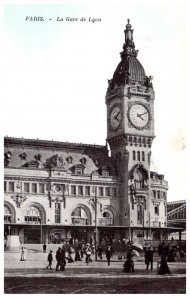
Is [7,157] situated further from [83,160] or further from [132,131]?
[132,131]

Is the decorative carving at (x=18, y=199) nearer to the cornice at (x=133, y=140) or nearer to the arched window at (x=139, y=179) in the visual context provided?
the cornice at (x=133, y=140)

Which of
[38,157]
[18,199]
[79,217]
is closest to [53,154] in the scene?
[38,157]

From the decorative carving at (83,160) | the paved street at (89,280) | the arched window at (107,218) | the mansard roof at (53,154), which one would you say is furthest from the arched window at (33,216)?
the paved street at (89,280)

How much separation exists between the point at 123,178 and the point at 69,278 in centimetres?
4701

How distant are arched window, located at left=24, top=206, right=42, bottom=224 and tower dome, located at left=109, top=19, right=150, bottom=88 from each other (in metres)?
18.5

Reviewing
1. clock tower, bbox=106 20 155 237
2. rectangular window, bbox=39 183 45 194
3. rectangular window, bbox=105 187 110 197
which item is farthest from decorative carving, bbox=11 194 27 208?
clock tower, bbox=106 20 155 237

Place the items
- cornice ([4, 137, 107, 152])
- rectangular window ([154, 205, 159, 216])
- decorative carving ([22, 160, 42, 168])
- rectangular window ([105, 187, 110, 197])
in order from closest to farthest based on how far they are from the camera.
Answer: decorative carving ([22, 160, 42, 168]), cornice ([4, 137, 107, 152]), rectangular window ([105, 187, 110, 197]), rectangular window ([154, 205, 159, 216])

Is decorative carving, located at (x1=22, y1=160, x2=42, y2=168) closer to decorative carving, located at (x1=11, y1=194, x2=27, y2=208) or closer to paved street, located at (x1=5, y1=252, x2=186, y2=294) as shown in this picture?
→ decorative carving, located at (x1=11, y1=194, x2=27, y2=208)

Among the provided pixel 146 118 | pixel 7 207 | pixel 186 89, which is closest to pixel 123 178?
pixel 146 118

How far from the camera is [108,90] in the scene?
8344 centimetres

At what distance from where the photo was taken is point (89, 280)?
35094 mm

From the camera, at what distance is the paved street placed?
3256 cm

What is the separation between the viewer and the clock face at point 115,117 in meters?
80.8

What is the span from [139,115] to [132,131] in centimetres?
213
